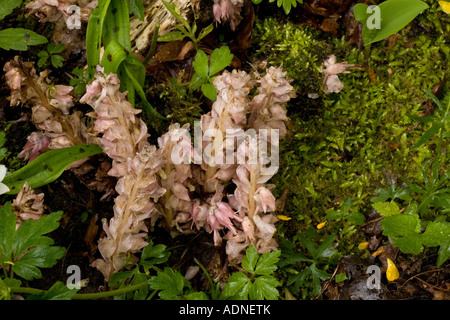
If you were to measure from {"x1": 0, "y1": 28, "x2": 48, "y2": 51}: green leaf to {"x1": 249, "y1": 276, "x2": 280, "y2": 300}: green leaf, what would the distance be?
1.42 meters

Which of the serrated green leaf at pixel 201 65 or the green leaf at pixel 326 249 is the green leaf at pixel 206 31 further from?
the green leaf at pixel 326 249

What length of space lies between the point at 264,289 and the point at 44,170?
3.31 feet

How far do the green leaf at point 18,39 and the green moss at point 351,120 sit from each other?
1071mm

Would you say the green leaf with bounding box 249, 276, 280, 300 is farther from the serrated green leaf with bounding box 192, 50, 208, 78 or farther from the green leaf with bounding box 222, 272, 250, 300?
the serrated green leaf with bounding box 192, 50, 208, 78

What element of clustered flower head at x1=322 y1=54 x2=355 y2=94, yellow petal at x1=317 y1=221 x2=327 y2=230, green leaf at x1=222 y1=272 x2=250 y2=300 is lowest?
yellow petal at x1=317 y1=221 x2=327 y2=230

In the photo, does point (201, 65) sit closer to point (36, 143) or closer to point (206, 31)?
point (206, 31)

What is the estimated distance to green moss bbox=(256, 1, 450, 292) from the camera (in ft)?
6.91

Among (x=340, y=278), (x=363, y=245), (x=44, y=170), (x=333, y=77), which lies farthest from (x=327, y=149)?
(x=44, y=170)

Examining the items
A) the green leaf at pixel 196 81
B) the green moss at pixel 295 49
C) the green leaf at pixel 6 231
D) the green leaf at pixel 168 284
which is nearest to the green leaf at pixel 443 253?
the green moss at pixel 295 49

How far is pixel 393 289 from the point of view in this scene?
1.90 metres

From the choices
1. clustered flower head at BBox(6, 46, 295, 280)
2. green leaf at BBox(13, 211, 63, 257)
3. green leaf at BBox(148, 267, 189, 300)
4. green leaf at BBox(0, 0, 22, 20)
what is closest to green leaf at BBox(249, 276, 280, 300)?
clustered flower head at BBox(6, 46, 295, 280)

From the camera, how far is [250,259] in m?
1.68
